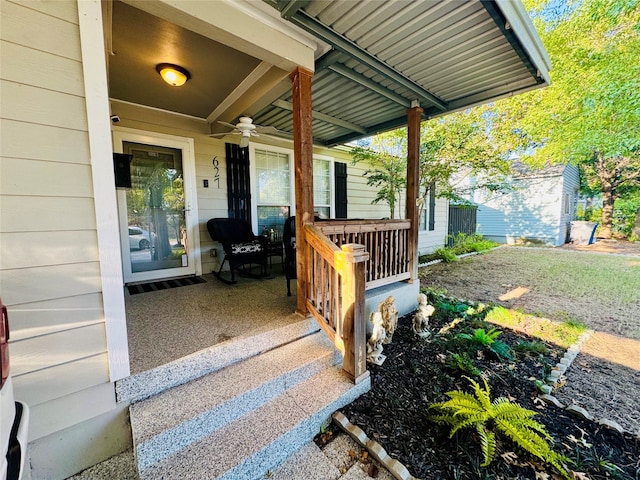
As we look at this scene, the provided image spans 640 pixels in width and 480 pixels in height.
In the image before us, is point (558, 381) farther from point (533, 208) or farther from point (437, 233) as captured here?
point (533, 208)

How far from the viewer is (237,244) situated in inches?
146

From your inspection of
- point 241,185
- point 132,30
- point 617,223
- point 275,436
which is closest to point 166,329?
point 275,436

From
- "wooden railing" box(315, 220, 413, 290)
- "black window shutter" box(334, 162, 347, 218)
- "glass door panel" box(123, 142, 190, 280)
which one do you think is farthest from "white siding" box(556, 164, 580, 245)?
"glass door panel" box(123, 142, 190, 280)

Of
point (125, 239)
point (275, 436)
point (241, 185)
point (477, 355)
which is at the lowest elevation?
point (477, 355)

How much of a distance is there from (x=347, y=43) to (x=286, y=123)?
216 cm

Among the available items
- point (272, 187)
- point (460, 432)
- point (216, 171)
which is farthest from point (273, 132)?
point (460, 432)

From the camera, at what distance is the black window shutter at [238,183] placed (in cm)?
428

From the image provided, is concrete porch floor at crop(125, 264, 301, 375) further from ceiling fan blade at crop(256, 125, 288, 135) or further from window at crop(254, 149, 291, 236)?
ceiling fan blade at crop(256, 125, 288, 135)

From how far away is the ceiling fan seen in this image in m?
3.18

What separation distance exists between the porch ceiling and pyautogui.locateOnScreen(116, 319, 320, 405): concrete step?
2.32 meters

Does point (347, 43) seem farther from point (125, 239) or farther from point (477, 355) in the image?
point (125, 239)

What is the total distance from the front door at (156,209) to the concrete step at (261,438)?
279cm

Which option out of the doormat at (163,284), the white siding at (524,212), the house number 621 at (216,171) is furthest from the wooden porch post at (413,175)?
the white siding at (524,212)

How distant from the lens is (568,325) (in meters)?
3.27
